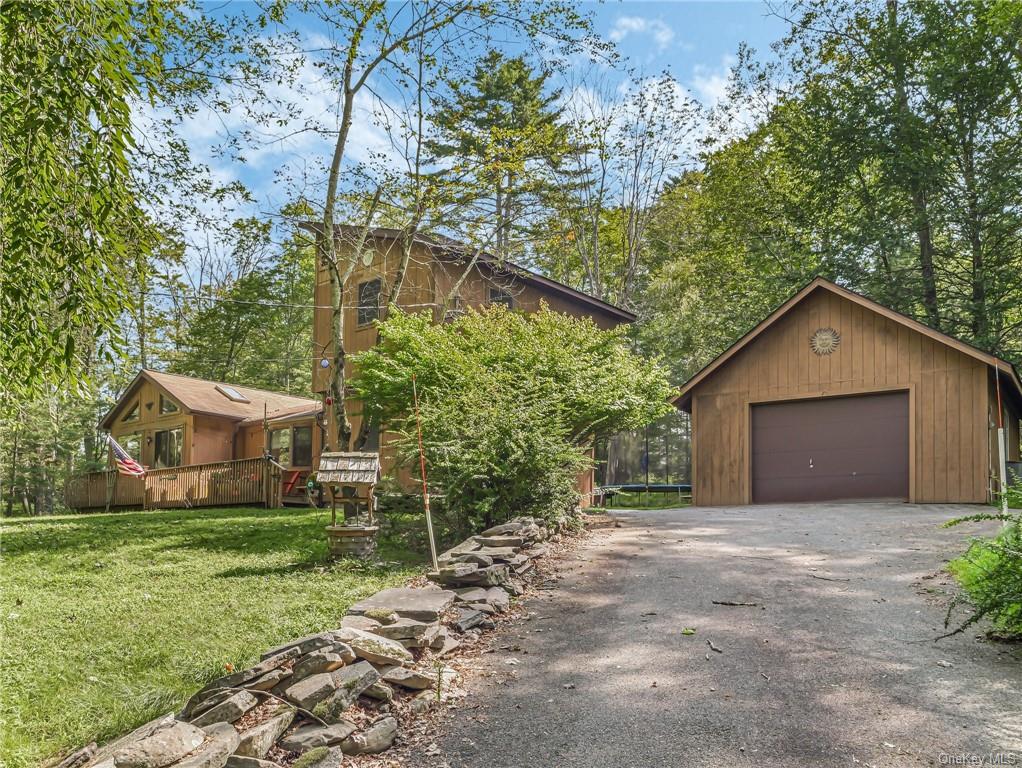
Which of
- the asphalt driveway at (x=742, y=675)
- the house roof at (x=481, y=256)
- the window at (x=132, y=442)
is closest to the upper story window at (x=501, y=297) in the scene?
the house roof at (x=481, y=256)

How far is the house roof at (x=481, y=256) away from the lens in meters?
14.9

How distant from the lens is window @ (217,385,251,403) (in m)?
23.8

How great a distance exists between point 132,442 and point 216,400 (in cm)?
626

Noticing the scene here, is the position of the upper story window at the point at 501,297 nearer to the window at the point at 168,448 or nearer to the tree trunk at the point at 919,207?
the tree trunk at the point at 919,207

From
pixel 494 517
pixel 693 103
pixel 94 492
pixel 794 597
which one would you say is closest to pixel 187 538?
pixel 494 517

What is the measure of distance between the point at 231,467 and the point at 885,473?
15.7m

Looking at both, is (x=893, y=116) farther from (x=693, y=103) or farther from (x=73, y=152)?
(x=73, y=152)

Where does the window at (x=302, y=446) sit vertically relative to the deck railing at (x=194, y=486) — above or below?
above

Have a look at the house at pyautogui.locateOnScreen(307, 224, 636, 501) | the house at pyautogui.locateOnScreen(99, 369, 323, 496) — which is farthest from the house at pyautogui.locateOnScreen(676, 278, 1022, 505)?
the house at pyautogui.locateOnScreen(99, 369, 323, 496)

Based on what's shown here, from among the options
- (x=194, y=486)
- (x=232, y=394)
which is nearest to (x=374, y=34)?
(x=194, y=486)

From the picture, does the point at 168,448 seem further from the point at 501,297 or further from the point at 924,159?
the point at 924,159

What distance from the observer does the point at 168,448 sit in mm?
23484

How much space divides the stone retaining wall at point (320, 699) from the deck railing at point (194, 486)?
518 inches

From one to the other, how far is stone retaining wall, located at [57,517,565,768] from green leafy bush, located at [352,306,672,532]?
3190 millimetres
